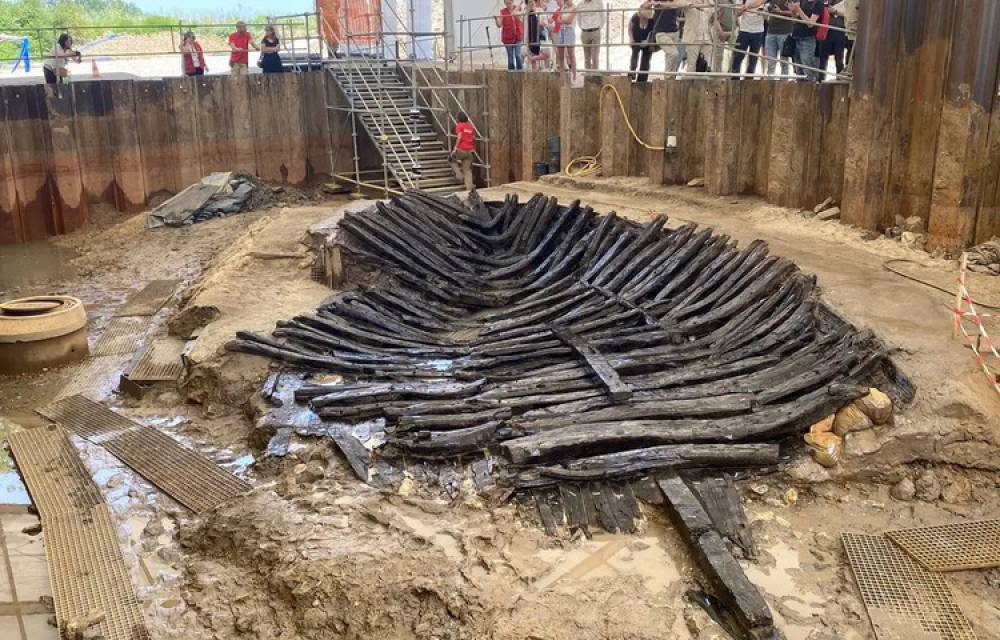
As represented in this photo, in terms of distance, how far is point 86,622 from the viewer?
5367 mm

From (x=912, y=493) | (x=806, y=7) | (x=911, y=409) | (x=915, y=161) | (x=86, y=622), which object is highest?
(x=806, y=7)

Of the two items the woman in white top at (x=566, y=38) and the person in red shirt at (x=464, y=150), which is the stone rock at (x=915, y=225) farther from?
the person in red shirt at (x=464, y=150)

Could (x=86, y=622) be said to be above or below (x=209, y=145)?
below

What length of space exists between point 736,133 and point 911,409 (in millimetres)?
6058

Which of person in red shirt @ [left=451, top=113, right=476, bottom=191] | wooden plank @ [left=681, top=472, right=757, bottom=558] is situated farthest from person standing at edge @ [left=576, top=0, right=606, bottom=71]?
wooden plank @ [left=681, top=472, right=757, bottom=558]

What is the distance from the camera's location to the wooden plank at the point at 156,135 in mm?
17203

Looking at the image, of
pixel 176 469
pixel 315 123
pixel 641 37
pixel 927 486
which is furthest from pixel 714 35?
pixel 315 123

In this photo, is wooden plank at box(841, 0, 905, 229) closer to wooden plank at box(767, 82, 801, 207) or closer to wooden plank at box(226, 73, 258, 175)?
wooden plank at box(767, 82, 801, 207)

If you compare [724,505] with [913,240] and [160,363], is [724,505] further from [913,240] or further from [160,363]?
[160,363]

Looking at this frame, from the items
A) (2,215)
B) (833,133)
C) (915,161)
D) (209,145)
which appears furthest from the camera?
(209,145)

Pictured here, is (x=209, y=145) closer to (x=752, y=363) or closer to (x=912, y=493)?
(x=752, y=363)

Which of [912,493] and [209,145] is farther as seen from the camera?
[209,145]

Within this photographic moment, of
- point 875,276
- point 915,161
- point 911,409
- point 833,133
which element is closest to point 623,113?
point 833,133

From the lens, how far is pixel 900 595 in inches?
195
